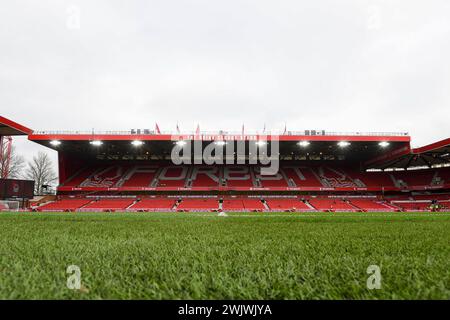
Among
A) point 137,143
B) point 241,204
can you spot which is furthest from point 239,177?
point 137,143

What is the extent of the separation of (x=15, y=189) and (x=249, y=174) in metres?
26.3

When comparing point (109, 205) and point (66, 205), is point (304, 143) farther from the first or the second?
point (66, 205)

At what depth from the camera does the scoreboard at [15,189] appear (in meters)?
21.5

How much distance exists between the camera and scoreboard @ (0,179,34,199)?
21.5 metres

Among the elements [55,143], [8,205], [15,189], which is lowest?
[8,205]

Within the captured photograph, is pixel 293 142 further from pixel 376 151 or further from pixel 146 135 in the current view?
pixel 146 135

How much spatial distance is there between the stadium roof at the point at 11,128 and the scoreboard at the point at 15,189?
4906mm

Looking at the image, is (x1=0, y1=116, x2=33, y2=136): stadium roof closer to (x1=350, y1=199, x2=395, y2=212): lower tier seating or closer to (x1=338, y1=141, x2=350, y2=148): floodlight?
(x1=338, y1=141, x2=350, y2=148): floodlight

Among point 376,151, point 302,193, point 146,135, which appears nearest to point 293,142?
point 302,193

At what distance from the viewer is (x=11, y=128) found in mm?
23766

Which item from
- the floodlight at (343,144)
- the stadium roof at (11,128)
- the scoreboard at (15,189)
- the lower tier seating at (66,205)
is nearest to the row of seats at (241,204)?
the lower tier seating at (66,205)

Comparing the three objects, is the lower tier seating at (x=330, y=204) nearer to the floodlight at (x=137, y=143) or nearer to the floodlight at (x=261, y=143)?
the floodlight at (x=261, y=143)

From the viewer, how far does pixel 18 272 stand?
139 centimetres
